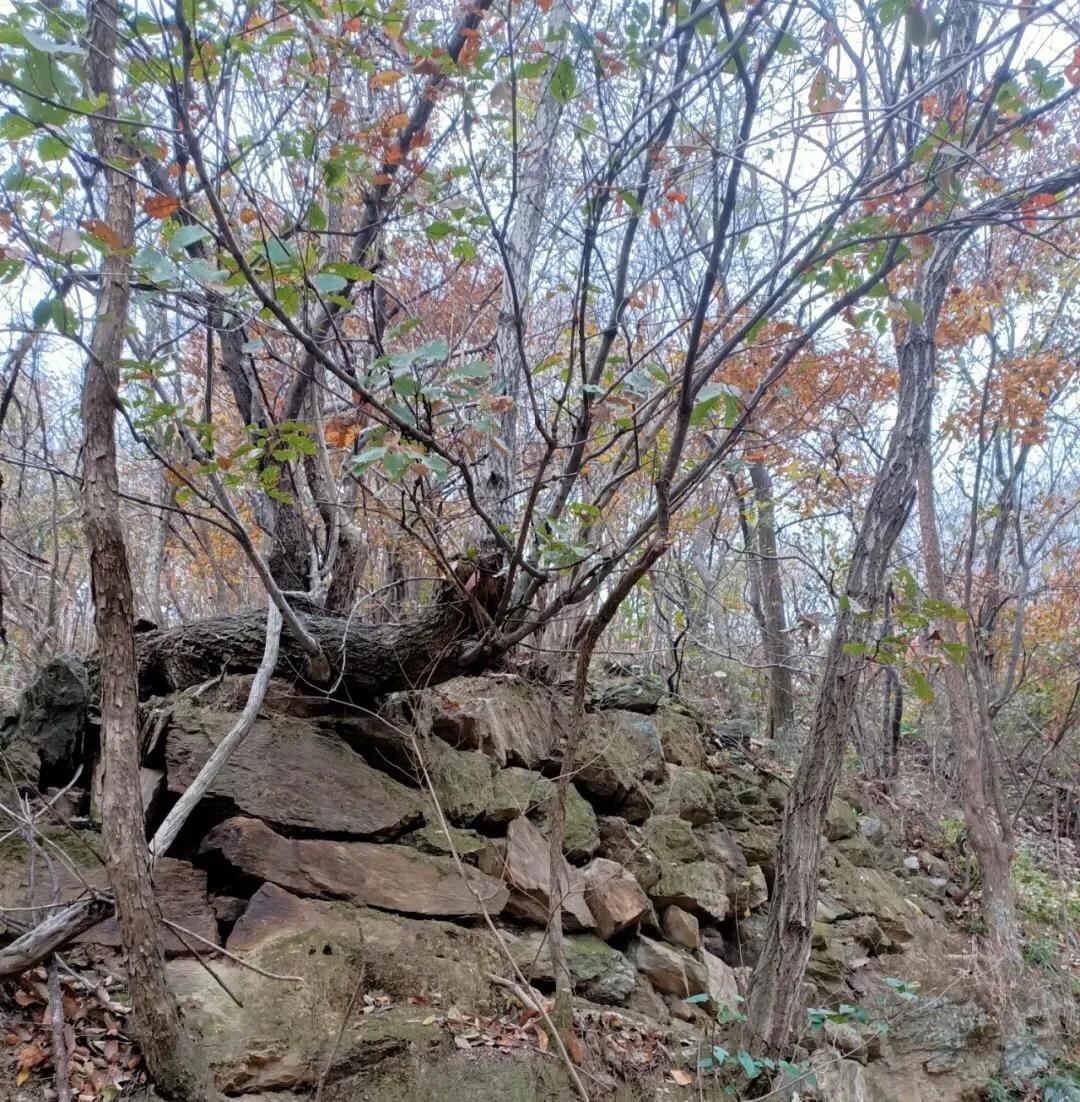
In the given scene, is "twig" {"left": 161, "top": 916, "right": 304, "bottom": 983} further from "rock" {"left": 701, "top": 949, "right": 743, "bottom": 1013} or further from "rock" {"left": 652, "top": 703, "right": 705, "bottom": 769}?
"rock" {"left": 652, "top": 703, "right": 705, "bottom": 769}

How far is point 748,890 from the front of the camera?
587 cm

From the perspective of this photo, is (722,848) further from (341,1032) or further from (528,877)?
(341,1032)

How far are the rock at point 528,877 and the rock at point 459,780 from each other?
245 millimetres

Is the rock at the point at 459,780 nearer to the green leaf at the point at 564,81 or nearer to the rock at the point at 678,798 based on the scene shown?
the rock at the point at 678,798

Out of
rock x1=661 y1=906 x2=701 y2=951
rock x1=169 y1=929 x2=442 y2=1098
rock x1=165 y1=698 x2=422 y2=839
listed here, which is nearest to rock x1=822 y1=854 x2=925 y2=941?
rock x1=661 y1=906 x2=701 y2=951

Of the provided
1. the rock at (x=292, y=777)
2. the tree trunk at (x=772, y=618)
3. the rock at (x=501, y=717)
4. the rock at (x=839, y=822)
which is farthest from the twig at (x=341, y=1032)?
the tree trunk at (x=772, y=618)

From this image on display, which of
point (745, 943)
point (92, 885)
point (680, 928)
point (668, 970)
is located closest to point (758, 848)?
point (745, 943)

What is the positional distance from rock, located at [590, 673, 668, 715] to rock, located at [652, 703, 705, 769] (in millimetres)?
114

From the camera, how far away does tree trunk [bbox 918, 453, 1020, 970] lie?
6125 millimetres

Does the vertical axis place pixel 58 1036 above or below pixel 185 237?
below

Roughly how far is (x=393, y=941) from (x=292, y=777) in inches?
38.1

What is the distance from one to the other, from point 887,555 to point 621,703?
2722 mm

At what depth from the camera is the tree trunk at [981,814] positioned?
6125 millimetres

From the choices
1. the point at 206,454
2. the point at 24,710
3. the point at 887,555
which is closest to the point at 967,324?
the point at 887,555
